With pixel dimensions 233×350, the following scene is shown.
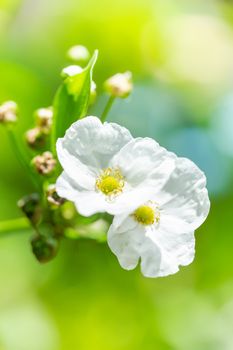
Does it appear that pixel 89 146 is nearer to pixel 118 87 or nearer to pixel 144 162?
pixel 144 162

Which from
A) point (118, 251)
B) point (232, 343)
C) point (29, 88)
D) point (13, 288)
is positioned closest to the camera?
point (118, 251)

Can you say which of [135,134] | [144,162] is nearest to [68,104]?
[144,162]

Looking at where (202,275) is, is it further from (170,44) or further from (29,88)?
(170,44)

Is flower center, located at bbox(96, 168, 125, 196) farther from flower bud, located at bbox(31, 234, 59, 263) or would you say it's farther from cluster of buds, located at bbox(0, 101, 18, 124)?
cluster of buds, located at bbox(0, 101, 18, 124)

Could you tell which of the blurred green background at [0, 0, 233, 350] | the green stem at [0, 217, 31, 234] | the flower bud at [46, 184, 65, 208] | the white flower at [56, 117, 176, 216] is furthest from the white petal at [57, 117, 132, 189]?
the blurred green background at [0, 0, 233, 350]

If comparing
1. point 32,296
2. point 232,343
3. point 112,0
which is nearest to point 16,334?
point 32,296

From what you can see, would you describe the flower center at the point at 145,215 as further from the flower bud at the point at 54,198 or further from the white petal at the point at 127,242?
the flower bud at the point at 54,198

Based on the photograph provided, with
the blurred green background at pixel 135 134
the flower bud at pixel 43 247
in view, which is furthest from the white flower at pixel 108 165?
the blurred green background at pixel 135 134
